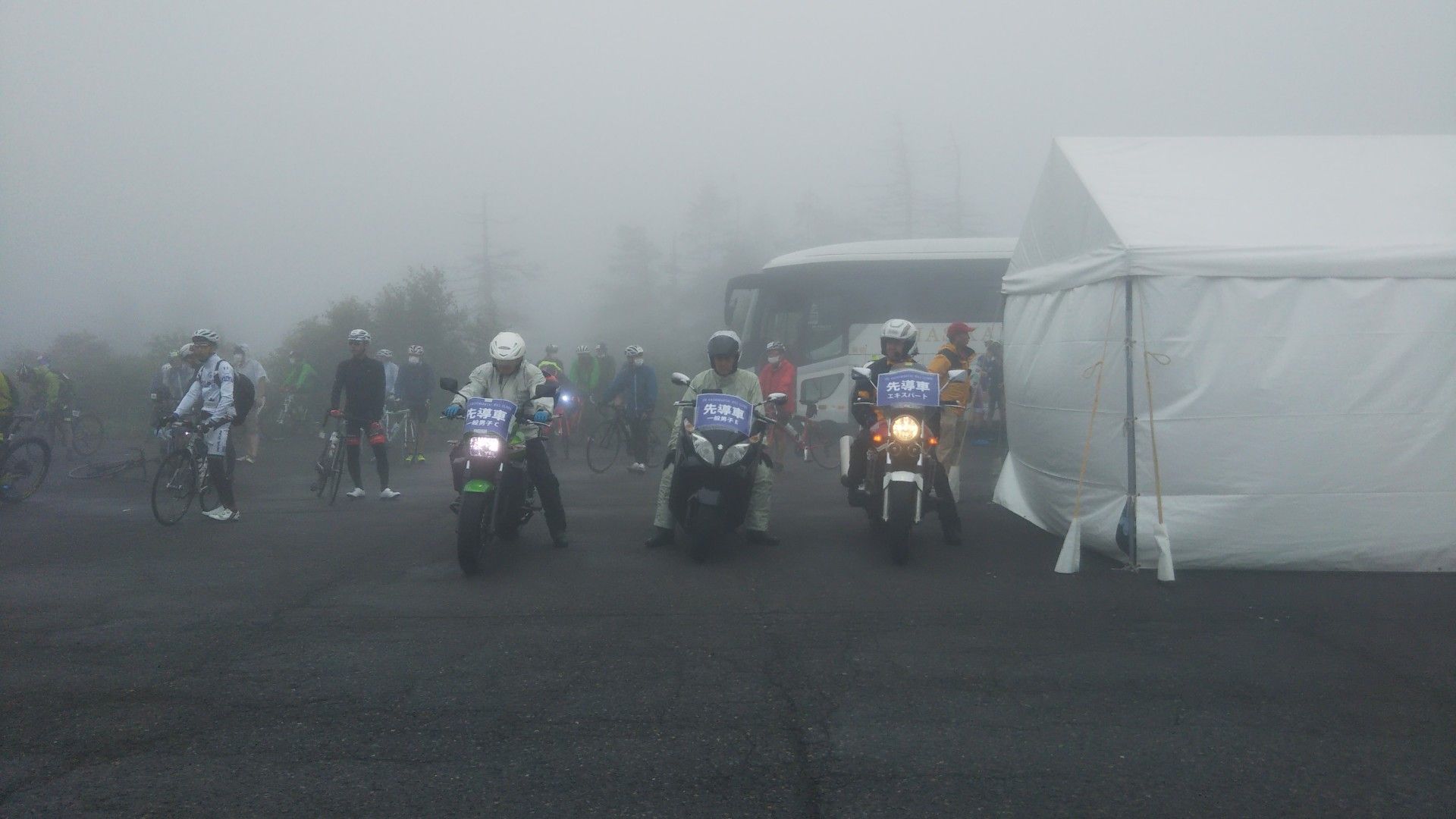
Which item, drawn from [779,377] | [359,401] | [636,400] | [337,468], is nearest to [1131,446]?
[779,377]

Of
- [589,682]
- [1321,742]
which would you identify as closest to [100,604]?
[589,682]

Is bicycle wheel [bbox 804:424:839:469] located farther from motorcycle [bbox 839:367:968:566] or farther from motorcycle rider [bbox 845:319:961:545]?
motorcycle [bbox 839:367:968:566]

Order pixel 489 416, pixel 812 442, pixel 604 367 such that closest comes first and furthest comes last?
pixel 489 416 → pixel 812 442 → pixel 604 367

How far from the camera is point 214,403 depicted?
411 inches

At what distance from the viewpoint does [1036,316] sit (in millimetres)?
9617

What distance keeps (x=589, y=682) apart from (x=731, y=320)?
52.7 feet

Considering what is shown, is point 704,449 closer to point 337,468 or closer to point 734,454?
point 734,454

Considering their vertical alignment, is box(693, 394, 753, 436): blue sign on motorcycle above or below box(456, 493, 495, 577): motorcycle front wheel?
above

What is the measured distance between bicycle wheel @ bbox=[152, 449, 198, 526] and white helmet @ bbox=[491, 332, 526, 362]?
3885 mm

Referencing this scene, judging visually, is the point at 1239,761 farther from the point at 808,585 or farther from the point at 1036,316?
the point at 1036,316

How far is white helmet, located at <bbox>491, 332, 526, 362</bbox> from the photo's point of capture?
8.64 m

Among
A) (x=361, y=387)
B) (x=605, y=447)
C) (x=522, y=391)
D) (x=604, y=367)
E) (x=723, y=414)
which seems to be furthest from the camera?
(x=604, y=367)

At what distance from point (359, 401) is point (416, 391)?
511 cm

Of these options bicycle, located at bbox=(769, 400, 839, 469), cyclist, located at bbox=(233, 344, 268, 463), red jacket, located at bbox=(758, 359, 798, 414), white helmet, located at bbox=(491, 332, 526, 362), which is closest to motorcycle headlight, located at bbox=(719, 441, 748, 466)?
white helmet, located at bbox=(491, 332, 526, 362)
